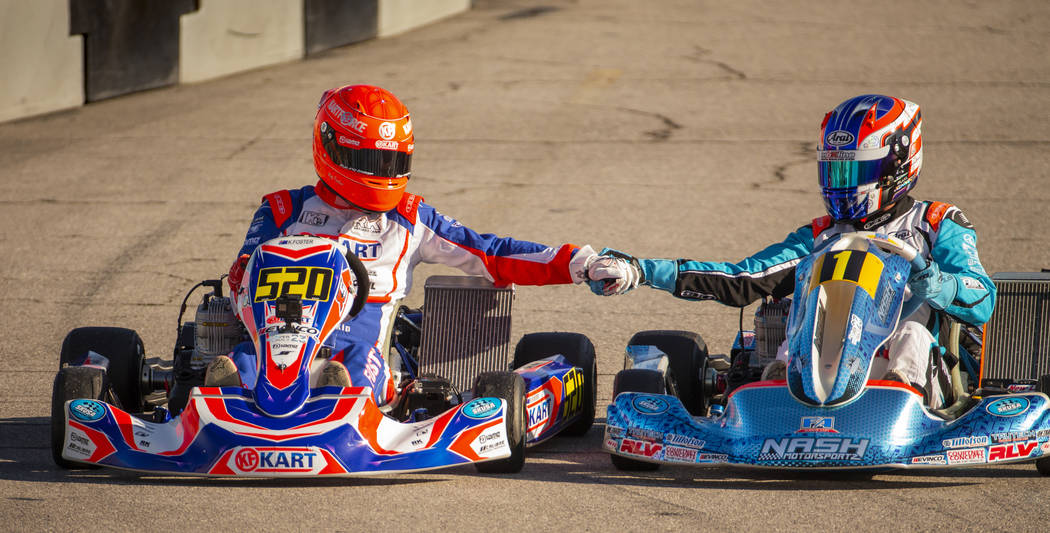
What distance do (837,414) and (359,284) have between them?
1.97m

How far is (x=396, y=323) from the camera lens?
665 cm

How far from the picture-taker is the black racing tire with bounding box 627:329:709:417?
20.6ft

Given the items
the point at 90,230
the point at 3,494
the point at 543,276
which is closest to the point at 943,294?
the point at 543,276

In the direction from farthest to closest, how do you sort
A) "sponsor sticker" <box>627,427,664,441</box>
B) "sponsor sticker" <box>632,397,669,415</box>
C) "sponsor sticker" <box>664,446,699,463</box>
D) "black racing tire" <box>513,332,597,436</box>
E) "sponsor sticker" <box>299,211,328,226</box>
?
"sponsor sticker" <box>299,211,328,226</box> → "black racing tire" <box>513,332,597,436</box> → "sponsor sticker" <box>632,397,669,415</box> → "sponsor sticker" <box>627,427,664,441</box> → "sponsor sticker" <box>664,446,699,463</box>

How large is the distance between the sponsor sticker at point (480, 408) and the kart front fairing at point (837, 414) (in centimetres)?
46

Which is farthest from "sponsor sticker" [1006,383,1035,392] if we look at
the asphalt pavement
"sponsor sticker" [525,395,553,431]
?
"sponsor sticker" [525,395,553,431]

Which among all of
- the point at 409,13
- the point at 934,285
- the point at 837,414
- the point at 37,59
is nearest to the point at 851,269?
the point at 934,285

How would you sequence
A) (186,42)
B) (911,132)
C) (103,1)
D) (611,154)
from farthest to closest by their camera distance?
(186,42), (103,1), (611,154), (911,132)

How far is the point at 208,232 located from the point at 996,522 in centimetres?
714

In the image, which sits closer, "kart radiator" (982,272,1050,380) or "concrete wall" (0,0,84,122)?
"kart radiator" (982,272,1050,380)

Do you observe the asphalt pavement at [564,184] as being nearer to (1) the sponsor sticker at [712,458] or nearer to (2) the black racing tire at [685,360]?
(1) the sponsor sticker at [712,458]

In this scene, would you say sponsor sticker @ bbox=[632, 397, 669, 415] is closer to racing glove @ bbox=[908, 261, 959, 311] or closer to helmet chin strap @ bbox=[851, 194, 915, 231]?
racing glove @ bbox=[908, 261, 959, 311]

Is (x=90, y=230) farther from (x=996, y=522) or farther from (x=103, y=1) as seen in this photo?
(x=996, y=522)

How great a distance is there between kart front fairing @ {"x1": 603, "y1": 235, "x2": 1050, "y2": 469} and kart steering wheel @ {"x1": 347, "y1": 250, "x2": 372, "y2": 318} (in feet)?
3.64
